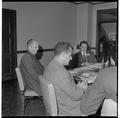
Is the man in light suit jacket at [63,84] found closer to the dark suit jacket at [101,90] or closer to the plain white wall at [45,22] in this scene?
the dark suit jacket at [101,90]

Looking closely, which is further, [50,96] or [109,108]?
[50,96]

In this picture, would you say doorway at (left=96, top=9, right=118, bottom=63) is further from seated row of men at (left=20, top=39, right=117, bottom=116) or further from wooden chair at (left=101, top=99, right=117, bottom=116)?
wooden chair at (left=101, top=99, right=117, bottom=116)

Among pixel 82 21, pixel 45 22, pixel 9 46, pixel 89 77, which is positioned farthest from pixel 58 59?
pixel 82 21

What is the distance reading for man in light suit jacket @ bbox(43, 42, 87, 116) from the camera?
202 cm

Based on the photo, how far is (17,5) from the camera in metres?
6.25

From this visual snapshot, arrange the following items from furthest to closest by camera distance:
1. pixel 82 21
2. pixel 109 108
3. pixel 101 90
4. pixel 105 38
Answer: pixel 105 38
pixel 82 21
pixel 109 108
pixel 101 90

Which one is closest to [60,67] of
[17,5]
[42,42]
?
[17,5]

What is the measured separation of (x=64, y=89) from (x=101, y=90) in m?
0.62

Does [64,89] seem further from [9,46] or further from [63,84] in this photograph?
[9,46]

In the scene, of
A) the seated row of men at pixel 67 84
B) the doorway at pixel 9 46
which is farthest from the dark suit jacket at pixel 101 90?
the doorway at pixel 9 46

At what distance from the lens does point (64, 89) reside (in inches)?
79.7

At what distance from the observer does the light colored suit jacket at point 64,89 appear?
2.02 m

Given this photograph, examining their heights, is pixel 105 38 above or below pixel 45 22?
below

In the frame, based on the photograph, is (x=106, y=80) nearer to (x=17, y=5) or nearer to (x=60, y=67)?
(x=60, y=67)
